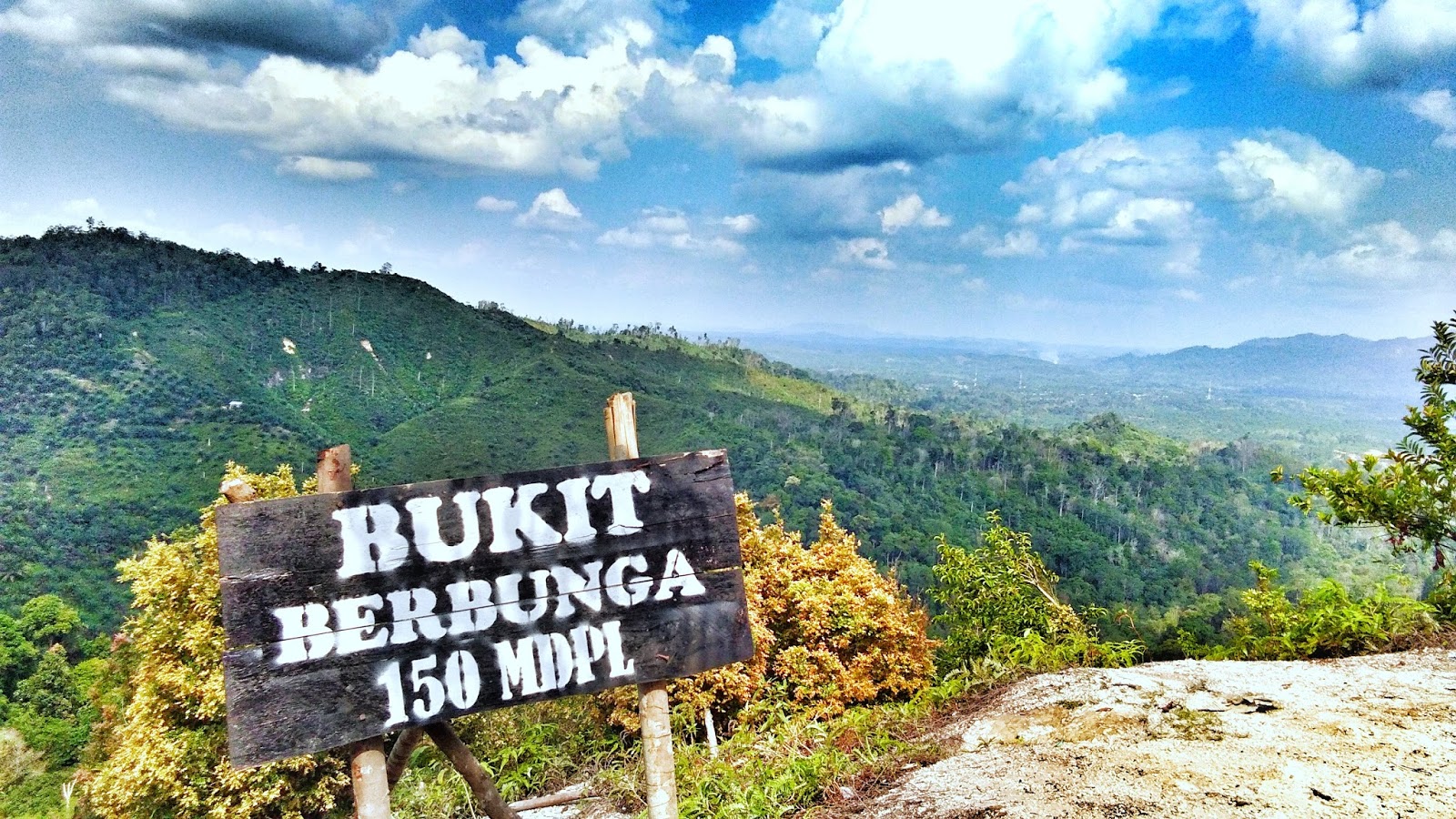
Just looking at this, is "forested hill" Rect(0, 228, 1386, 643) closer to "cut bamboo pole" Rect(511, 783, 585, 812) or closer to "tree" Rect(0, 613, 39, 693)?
"tree" Rect(0, 613, 39, 693)

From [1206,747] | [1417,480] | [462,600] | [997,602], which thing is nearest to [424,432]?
[997,602]

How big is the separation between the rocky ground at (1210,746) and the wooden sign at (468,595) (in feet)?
5.29

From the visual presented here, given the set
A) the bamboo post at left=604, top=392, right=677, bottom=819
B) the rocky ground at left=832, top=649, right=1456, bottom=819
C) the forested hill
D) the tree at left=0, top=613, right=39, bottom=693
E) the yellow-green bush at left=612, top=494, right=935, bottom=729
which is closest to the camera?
the rocky ground at left=832, top=649, right=1456, bottom=819

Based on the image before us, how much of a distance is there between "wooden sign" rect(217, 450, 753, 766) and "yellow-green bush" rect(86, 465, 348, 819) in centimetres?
870

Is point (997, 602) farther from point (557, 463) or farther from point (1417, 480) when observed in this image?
point (557, 463)

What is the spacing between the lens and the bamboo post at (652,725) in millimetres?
3967

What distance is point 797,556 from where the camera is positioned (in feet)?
40.0

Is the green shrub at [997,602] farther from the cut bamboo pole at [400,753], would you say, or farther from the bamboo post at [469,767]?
the cut bamboo pole at [400,753]

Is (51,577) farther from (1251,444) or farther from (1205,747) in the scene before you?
(1251,444)

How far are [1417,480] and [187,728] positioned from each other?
48.7 feet

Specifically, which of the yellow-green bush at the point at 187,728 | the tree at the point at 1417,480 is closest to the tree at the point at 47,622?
the yellow-green bush at the point at 187,728

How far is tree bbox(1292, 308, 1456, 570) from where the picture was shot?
5.91 meters

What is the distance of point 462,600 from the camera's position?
11.8 ft

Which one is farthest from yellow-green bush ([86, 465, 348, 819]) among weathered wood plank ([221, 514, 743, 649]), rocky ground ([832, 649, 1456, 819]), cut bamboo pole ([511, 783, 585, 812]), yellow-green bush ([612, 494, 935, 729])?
rocky ground ([832, 649, 1456, 819])
